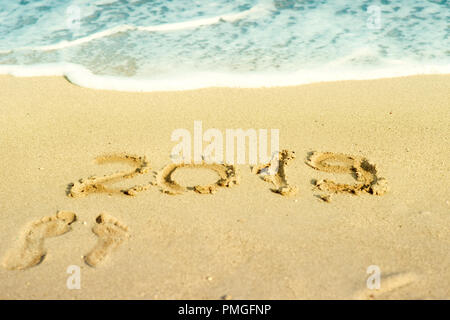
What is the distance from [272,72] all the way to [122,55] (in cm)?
157

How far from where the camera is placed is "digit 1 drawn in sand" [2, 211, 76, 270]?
224cm

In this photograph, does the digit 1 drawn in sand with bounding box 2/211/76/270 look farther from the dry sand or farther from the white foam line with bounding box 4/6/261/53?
the white foam line with bounding box 4/6/261/53

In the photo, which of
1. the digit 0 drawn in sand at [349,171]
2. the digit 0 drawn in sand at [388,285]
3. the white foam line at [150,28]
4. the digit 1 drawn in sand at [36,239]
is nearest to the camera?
the digit 0 drawn in sand at [388,285]

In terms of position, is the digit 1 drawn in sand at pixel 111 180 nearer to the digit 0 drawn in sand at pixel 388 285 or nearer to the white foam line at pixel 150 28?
the digit 0 drawn in sand at pixel 388 285

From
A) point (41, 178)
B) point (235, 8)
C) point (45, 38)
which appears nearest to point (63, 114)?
point (41, 178)

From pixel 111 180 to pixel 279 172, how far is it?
40.9 inches

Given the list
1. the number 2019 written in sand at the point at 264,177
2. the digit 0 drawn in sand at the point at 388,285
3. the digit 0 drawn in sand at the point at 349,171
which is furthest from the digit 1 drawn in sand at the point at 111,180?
the digit 0 drawn in sand at the point at 388,285

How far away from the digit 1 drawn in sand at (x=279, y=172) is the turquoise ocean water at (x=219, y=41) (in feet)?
4.01

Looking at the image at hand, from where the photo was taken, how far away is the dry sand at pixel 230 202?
212 cm

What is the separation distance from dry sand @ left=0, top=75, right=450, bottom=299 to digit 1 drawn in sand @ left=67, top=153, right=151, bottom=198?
0.02 meters

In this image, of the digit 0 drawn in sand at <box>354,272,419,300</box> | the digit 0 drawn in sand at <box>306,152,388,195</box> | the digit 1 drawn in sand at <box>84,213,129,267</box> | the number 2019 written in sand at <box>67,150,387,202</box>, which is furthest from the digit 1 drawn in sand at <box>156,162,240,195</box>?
the digit 0 drawn in sand at <box>354,272,419,300</box>

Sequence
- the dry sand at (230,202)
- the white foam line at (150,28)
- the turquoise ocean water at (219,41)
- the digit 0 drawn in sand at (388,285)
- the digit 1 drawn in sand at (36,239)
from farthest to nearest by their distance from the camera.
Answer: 1. the white foam line at (150,28)
2. the turquoise ocean water at (219,41)
3. the digit 1 drawn in sand at (36,239)
4. the dry sand at (230,202)
5. the digit 0 drawn in sand at (388,285)

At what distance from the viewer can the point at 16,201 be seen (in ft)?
8.87

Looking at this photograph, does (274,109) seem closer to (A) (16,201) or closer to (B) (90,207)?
(B) (90,207)
